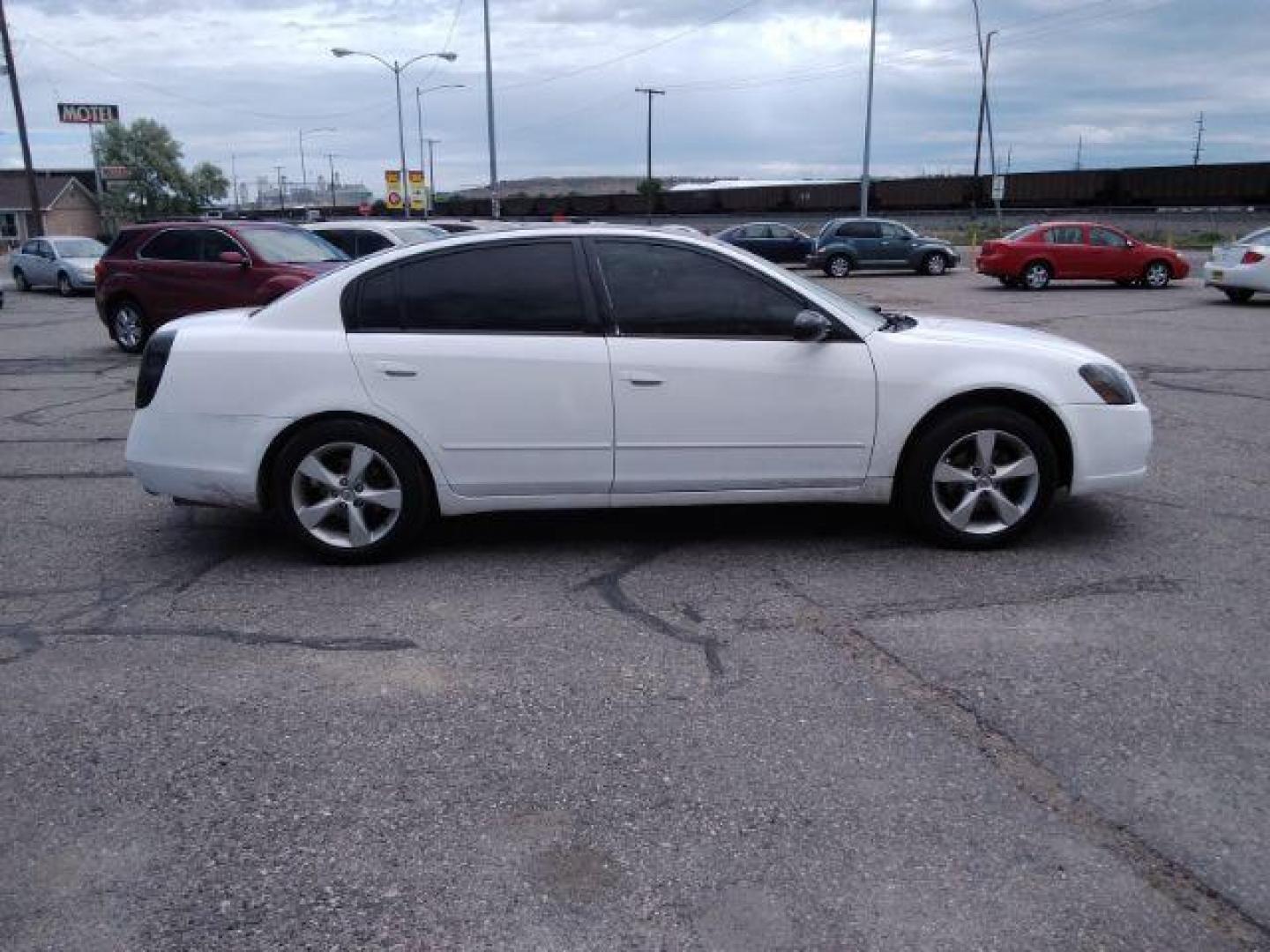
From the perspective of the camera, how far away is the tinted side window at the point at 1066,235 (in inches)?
975

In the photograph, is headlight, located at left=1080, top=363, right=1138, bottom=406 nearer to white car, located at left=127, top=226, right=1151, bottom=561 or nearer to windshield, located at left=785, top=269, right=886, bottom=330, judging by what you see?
white car, located at left=127, top=226, right=1151, bottom=561

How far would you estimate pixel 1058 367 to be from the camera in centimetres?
539

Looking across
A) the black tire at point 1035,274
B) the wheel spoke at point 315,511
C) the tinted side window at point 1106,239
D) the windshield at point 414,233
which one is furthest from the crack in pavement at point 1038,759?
the tinted side window at point 1106,239

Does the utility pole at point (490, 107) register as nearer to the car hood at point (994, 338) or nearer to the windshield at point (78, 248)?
the windshield at point (78, 248)

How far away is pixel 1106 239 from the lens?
81.4 ft

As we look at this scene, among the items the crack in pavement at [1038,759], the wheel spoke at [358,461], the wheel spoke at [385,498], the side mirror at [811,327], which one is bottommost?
the crack in pavement at [1038,759]

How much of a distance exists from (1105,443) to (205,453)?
4.39m

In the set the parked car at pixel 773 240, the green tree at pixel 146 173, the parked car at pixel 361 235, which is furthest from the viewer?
the green tree at pixel 146 173

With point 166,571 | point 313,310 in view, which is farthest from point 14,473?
point 313,310

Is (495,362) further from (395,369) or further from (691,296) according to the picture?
(691,296)

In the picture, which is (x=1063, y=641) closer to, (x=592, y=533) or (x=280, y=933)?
(x=592, y=533)

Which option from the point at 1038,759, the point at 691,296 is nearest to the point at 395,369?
the point at 691,296

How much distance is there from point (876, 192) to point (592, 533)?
183ft

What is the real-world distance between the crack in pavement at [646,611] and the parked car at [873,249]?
27744 millimetres
